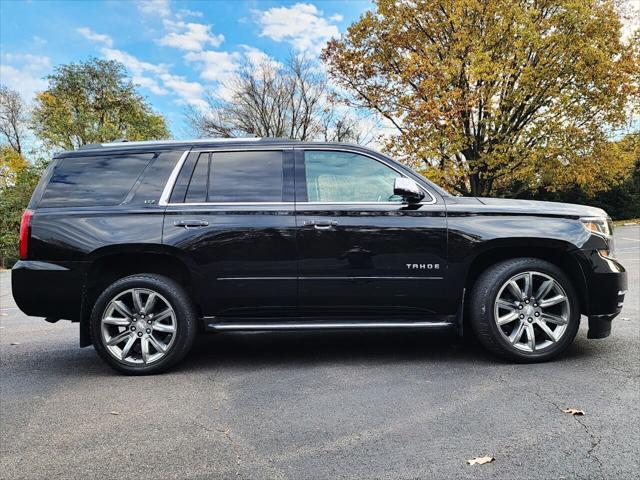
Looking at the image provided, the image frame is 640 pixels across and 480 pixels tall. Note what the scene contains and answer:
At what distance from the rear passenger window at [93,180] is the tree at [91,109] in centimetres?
2940

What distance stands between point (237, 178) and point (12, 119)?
47204mm

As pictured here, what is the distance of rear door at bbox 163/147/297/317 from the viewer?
3916 mm

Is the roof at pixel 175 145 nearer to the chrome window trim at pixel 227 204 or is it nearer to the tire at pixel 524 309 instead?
the chrome window trim at pixel 227 204

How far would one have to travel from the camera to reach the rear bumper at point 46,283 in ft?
12.7

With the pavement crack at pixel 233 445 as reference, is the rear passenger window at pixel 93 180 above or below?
above

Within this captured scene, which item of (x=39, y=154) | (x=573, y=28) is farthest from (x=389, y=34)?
(x=39, y=154)

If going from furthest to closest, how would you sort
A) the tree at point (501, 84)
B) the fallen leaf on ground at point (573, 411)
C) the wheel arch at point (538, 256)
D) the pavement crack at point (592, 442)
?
1. the tree at point (501, 84)
2. the wheel arch at point (538, 256)
3. the fallen leaf on ground at point (573, 411)
4. the pavement crack at point (592, 442)

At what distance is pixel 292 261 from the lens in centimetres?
392

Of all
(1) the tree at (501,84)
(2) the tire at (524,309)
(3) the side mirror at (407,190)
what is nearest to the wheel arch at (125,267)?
(3) the side mirror at (407,190)

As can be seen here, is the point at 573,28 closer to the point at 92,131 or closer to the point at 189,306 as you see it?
the point at 189,306

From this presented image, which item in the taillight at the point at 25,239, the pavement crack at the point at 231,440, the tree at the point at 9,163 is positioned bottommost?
the pavement crack at the point at 231,440

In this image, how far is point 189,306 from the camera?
3.95 metres

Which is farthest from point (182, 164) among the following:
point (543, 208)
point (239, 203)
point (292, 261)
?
point (543, 208)

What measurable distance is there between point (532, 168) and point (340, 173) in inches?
689
